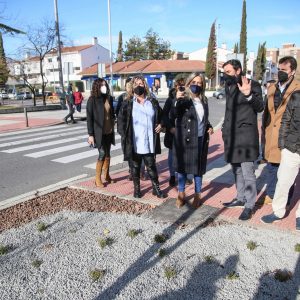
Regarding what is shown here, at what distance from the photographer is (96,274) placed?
9.98 feet

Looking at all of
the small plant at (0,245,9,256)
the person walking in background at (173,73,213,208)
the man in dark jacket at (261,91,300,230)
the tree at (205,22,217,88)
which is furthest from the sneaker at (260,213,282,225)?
the tree at (205,22,217,88)

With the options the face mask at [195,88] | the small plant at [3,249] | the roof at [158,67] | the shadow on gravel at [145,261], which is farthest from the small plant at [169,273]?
the roof at [158,67]

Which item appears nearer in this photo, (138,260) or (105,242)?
(138,260)

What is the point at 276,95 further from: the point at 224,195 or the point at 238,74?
the point at 224,195

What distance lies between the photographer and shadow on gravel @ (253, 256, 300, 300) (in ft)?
8.95

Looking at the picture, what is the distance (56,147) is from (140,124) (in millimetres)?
5846

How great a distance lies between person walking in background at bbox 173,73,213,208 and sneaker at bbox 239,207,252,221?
0.74 meters

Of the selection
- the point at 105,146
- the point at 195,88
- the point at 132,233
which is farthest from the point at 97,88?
the point at 132,233

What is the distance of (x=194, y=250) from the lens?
11.4 ft

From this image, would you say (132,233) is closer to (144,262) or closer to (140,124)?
(144,262)

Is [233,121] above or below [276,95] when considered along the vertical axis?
below

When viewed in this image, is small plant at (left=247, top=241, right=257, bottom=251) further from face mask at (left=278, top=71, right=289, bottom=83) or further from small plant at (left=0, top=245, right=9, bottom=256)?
small plant at (left=0, top=245, right=9, bottom=256)

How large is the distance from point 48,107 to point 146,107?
71.9ft

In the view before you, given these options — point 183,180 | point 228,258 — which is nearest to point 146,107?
point 183,180
